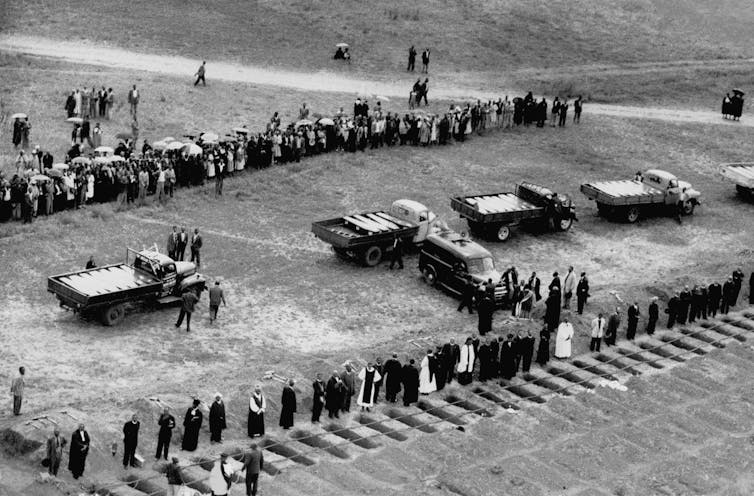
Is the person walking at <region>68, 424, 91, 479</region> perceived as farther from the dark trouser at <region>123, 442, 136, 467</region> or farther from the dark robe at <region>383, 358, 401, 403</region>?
the dark robe at <region>383, 358, 401, 403</region>

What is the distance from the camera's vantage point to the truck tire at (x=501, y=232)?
149ft

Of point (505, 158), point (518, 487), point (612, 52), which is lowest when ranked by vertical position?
point (518, 487)

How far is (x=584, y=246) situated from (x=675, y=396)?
12390mm

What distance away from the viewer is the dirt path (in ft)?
205

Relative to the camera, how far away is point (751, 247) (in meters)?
48.2

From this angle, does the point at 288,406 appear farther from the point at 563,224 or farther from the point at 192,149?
the point at 563,224

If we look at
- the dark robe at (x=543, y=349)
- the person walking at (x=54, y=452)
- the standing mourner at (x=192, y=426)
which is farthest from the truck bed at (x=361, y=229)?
the person walking at (x=54, y=452)

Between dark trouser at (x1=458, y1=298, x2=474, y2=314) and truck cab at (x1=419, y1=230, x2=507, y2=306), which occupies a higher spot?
truck cab at (x1=419, y1=230, x2=507, y2=306)

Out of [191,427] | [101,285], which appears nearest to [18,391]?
[191,427]

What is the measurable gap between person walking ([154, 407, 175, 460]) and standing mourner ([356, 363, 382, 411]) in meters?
5.74

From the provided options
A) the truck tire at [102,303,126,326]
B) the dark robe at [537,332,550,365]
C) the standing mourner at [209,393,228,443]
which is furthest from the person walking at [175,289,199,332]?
the dark robe at [537,332,550,365]

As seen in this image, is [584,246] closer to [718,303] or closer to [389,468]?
[718,303]

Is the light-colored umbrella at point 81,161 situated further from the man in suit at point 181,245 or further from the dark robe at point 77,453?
the dark robe at point 77,453

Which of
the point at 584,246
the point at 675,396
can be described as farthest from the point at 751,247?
the point at 675,396
